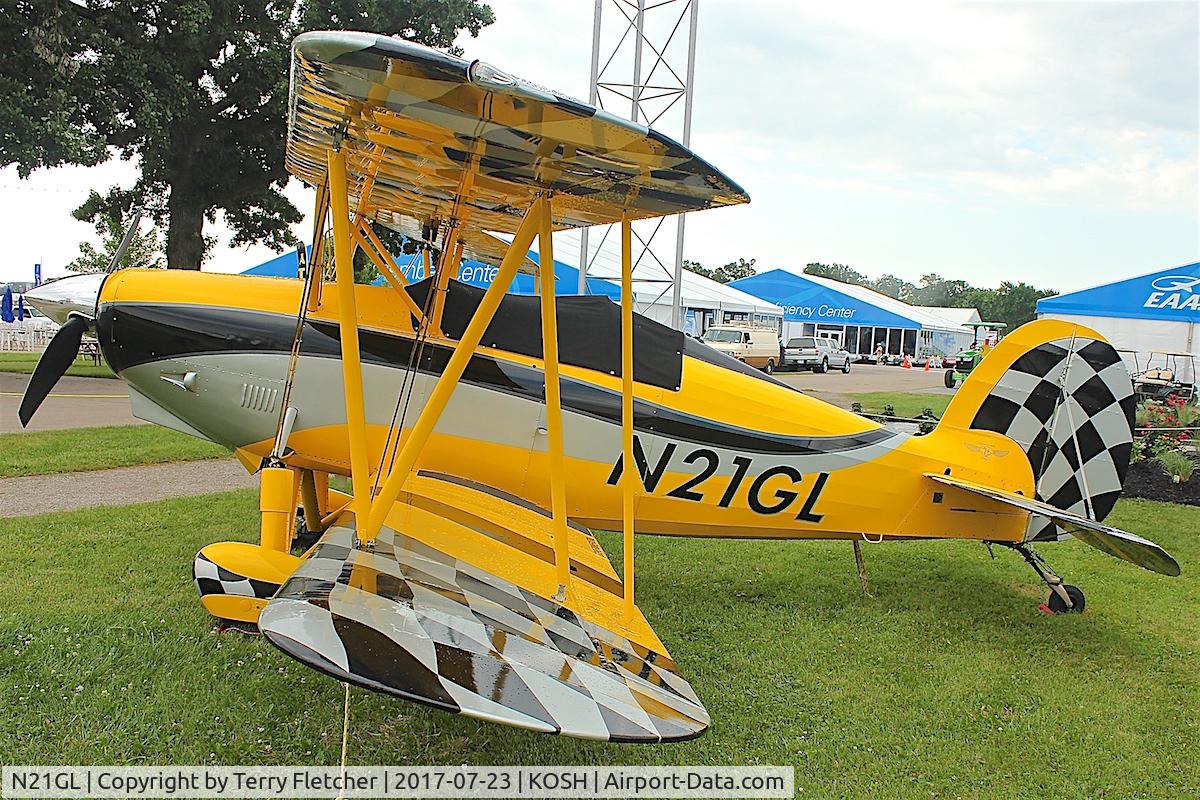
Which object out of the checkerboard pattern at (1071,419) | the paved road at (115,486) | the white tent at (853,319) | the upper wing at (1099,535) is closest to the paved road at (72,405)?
the paved road at (115,486)

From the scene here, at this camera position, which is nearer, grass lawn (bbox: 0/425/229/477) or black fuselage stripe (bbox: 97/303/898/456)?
black fuselage stripe (bbox: 97/303/898/456)

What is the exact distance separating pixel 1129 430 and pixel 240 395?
5696 millimetres

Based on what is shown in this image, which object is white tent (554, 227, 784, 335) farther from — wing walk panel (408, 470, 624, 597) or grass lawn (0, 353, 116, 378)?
wing walk panel (408, 470, 624, 597)

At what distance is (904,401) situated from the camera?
2038 cm

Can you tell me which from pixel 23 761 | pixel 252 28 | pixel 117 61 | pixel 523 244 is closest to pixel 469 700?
pixel 523 244

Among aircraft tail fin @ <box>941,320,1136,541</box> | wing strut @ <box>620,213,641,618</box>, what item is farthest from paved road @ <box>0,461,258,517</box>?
aircraft tail fin @ <box>941,320,1136,541</box>

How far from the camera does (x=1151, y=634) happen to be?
5199mm

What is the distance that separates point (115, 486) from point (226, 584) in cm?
505

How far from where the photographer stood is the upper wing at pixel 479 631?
2.40 meters

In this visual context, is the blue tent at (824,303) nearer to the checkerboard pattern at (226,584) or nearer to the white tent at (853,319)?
the white tent at (853,319)

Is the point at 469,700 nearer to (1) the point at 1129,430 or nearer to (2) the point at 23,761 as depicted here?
(2) the point at 23,761

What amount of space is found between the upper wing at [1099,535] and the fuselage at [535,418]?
19cm

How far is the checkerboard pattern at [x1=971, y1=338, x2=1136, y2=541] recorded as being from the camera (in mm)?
5395

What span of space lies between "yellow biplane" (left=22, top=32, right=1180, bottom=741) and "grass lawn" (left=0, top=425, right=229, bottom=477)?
420cm
